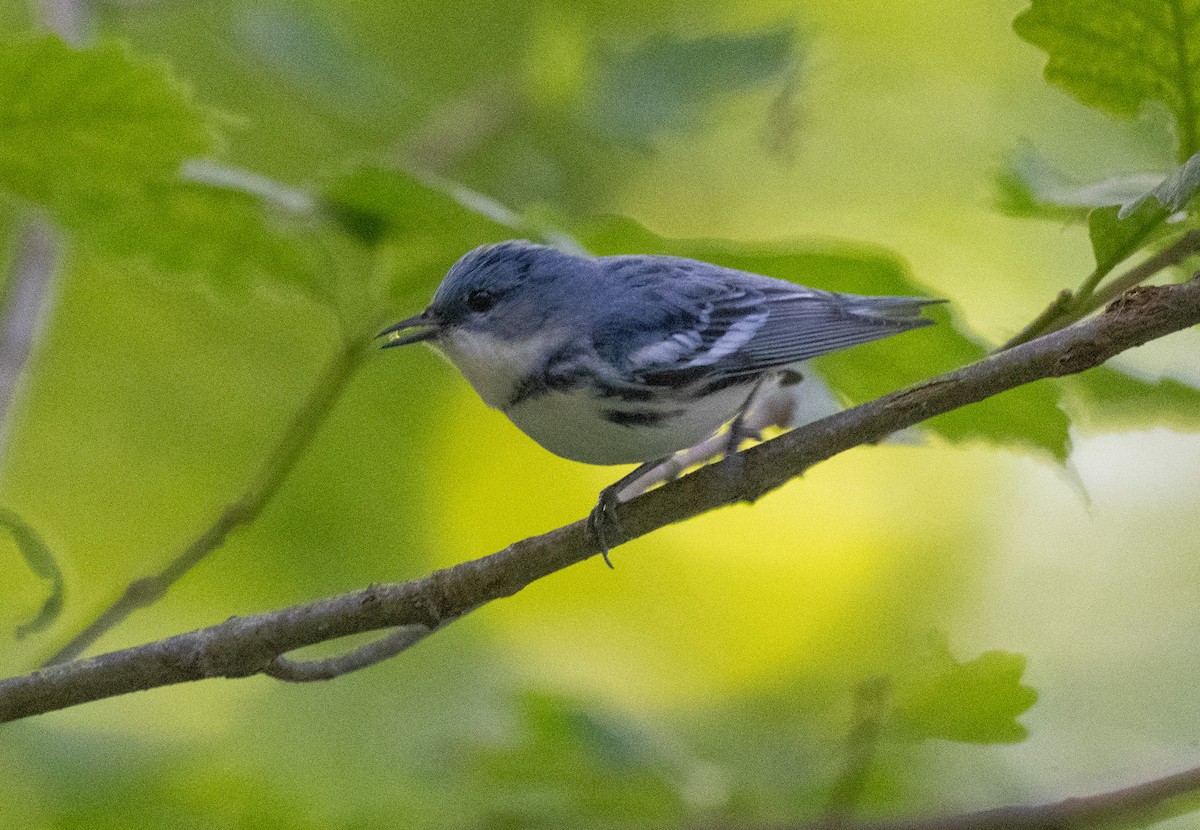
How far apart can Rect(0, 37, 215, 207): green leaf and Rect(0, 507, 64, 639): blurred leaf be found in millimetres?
288

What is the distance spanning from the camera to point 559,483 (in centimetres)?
230

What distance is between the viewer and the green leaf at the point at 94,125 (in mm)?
976

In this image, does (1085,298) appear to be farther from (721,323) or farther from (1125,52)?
(721,323)

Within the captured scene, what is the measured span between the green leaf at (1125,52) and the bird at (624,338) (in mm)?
234

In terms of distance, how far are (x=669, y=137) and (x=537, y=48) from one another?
10.8 inches

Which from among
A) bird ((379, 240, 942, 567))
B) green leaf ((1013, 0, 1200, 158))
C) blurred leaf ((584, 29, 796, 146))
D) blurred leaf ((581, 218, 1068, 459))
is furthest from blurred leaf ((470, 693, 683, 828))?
blurred leaf ((584, 29, 796, 146))

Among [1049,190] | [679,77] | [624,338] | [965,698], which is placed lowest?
[965,698]

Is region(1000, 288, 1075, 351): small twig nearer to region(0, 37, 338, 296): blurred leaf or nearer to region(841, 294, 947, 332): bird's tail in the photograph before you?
region(841, 294, 947, 332): bird's tail

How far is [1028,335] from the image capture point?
3.01 ft

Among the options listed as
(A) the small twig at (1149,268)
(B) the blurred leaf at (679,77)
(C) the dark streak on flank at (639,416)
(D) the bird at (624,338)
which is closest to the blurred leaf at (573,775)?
(D) the bird at (624,338)

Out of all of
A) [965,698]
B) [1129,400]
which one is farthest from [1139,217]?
[965,698]

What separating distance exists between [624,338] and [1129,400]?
1.70 ft

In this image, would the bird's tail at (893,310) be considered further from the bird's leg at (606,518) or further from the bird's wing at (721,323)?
the bird's leg at (606,518)

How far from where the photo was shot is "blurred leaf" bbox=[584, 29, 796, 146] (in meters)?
1.58
